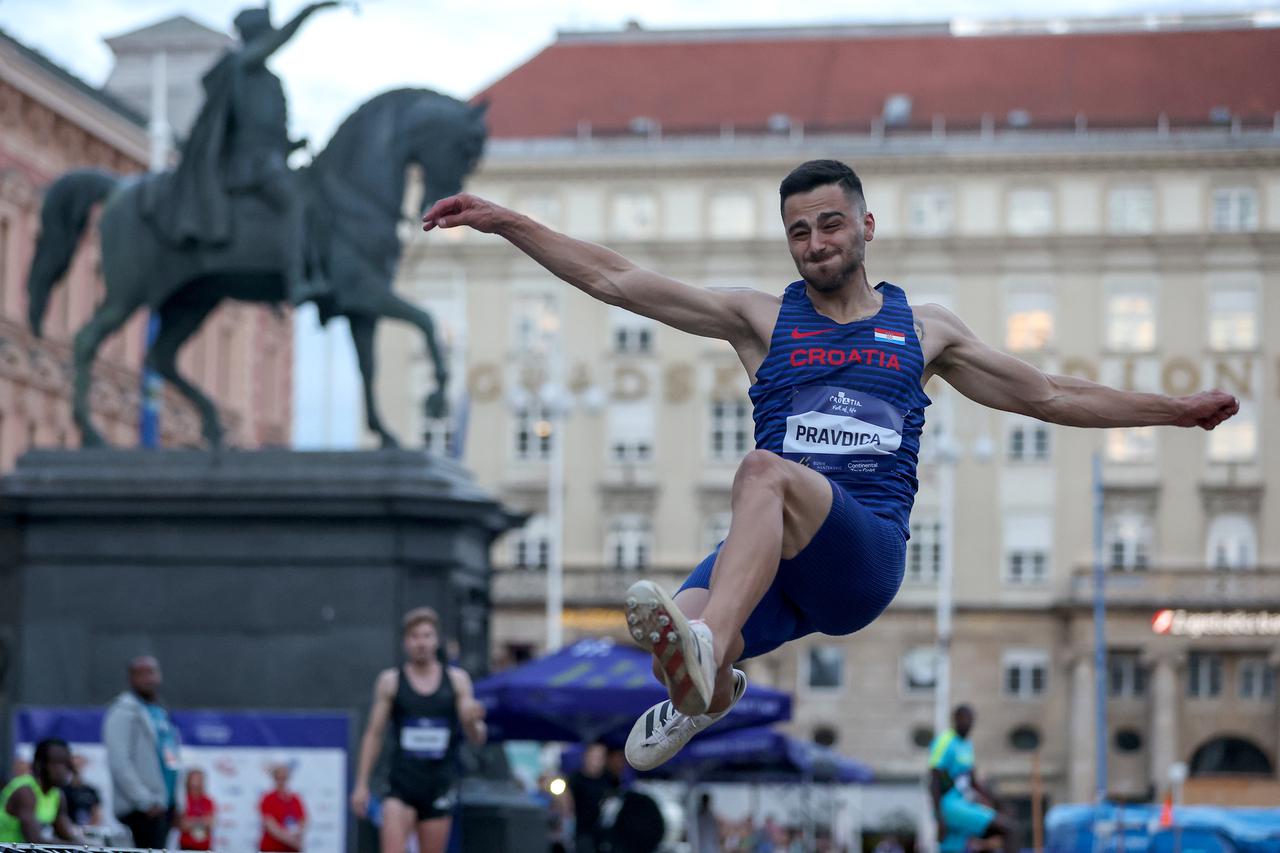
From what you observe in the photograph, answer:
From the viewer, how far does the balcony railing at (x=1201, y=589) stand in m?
69.9

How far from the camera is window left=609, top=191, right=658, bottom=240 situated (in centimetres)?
7400

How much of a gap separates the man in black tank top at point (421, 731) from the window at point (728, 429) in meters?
60.2

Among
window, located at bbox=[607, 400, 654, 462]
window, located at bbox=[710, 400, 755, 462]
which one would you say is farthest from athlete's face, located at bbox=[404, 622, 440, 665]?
window, located at bbox=[607, 400, 654, 462]

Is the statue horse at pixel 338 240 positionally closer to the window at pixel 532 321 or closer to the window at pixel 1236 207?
the window at pixel 532 321

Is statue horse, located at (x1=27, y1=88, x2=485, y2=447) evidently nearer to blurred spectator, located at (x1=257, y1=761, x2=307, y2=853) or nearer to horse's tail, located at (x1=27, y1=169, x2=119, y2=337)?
horse's tail, located at (x1=27, y1=169, x2=119, y2=337)

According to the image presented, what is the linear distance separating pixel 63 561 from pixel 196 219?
126 inches

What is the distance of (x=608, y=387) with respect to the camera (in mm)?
74125

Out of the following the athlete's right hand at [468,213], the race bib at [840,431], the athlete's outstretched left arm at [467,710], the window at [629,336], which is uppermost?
the window at [629,336]

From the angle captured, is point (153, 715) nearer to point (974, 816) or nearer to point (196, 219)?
point (974, 816)

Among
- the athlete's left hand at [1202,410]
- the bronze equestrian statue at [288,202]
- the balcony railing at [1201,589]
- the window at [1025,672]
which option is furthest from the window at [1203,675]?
the athlete's left hand at [1202,410]

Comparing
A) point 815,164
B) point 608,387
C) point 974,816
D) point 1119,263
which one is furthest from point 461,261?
point 815,164

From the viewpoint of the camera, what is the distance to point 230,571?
20312mm

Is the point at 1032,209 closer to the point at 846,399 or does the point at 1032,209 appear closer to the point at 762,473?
the point at 846,399

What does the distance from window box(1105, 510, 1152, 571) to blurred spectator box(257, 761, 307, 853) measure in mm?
57124
